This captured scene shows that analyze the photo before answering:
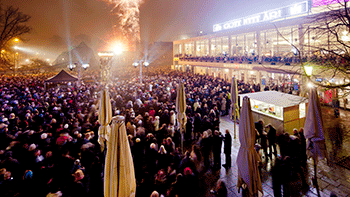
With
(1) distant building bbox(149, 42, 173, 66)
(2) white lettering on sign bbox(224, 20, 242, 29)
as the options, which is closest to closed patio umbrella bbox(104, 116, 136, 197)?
(2) white lettering on sign bbox(224, 20, 242, 29)

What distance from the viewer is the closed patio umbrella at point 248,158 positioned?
4383 millimetres

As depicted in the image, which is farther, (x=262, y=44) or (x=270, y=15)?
(x=262, y=44)

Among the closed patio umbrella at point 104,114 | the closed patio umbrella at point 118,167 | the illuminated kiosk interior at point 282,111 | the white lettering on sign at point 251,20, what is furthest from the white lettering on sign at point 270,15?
the closed patio umbrella at point 118,167

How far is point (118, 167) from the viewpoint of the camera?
3.23 m

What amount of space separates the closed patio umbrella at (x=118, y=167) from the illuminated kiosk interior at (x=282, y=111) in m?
7.82

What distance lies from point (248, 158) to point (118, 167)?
10.2ft

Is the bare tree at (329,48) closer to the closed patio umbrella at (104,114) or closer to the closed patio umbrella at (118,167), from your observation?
the closed patio umbrella at (118,167)

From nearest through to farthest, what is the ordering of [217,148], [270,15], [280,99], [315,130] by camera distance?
[315,130] → [217,148] → [280,99] → [270,15]

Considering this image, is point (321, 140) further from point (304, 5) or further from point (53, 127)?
point (304, 5)

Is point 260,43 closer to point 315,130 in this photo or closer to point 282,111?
point 282,111

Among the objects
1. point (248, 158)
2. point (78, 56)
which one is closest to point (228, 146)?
point (248, 158)

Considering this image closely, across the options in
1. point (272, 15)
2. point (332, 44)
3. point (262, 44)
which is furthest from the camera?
point (262, 44)

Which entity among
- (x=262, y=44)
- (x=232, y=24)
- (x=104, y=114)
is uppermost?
(x=232, y=24)

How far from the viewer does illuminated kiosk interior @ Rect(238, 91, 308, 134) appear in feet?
28.1
